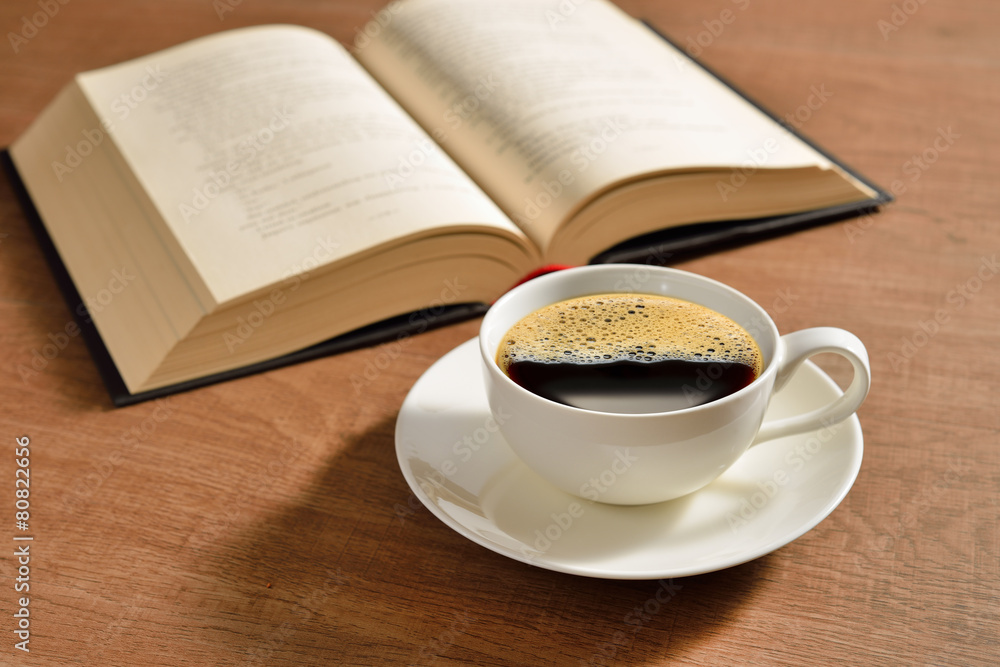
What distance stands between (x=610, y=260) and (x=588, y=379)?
31cm

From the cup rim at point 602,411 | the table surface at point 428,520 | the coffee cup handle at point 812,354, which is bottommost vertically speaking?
the table surface at point 428,520

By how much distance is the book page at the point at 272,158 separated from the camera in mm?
724

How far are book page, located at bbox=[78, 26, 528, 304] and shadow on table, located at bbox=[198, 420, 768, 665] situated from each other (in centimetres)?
23

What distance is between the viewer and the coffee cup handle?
507 millimetres

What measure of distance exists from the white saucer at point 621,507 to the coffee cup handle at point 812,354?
2cm

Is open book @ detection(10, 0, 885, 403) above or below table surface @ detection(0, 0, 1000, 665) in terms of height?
above

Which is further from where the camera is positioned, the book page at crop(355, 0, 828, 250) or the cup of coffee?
the book page at crop(355, 0, 828, 250)

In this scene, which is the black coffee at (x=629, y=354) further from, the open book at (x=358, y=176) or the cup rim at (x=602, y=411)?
the open book at (x=358, y=176)

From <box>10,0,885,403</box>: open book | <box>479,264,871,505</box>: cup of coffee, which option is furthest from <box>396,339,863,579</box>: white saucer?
<box>10,0,885,403</box>: open book

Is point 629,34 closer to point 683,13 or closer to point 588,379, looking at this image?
point 683,13

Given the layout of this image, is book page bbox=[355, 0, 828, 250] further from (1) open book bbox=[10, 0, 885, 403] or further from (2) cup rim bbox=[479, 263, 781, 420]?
(2) cup rim bbox=[479, 263, 781, 420]

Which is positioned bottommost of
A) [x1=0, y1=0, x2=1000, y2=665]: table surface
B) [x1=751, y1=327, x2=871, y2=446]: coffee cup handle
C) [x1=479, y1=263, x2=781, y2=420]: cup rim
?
[x1=0, y1=0, x2=1000, y2=665]: table surface

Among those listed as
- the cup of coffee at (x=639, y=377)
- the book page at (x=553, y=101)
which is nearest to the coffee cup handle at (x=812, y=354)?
the cup of coffee at (x=639, y=377)

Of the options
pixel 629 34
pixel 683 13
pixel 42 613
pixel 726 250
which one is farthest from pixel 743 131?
pixel 42 613
